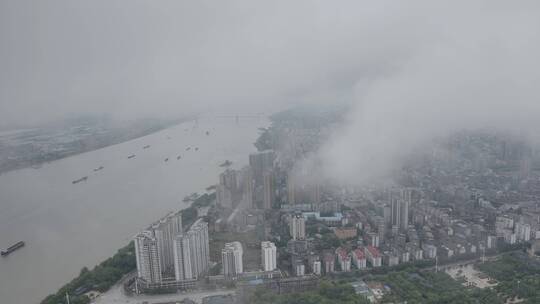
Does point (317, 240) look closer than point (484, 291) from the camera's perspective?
No

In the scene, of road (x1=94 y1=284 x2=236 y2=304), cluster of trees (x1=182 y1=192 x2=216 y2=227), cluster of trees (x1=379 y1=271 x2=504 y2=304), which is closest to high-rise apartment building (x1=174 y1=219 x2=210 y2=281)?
road (x1=94 y1=284 x2=236 y2=304)

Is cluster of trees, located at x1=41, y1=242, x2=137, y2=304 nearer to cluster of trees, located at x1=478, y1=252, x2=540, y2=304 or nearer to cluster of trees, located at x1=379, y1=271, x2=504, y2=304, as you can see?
cluster of trees, located at x1=379, y1=271, x2=504, y2=304

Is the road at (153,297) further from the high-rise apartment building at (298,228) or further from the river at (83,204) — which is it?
the high-rise apartment building at (298,228)

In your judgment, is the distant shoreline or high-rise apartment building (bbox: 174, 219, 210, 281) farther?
the distant shoreline

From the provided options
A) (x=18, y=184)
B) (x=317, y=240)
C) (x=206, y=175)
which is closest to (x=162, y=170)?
(x=206, y=175)

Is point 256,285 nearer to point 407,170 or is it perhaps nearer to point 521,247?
point 521,247
